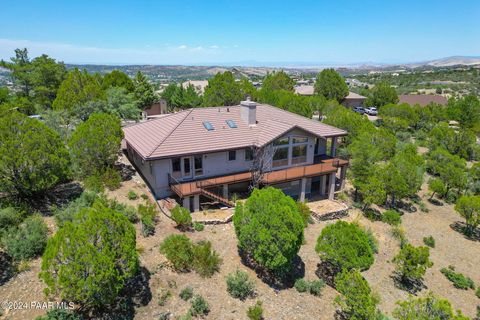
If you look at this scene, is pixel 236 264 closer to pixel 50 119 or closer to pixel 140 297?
pixel 140 297

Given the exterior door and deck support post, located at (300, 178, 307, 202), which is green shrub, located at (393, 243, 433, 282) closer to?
deck support post, located at (300, 178, 307, 202)

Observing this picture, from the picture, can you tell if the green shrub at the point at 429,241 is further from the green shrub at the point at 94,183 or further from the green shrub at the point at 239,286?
the green shrub at the point at 94,183

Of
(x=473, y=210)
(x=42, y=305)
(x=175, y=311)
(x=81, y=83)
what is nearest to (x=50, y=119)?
(x=81, y=83)

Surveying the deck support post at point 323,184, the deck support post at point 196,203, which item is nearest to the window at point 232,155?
the deck support post at point 196,203

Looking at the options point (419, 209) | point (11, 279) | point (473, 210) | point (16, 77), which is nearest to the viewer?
point (11, 279)

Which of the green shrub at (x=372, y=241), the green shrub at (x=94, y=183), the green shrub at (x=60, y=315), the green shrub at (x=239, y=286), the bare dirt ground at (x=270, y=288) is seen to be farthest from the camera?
the green shrub at (x=372, y=241)
